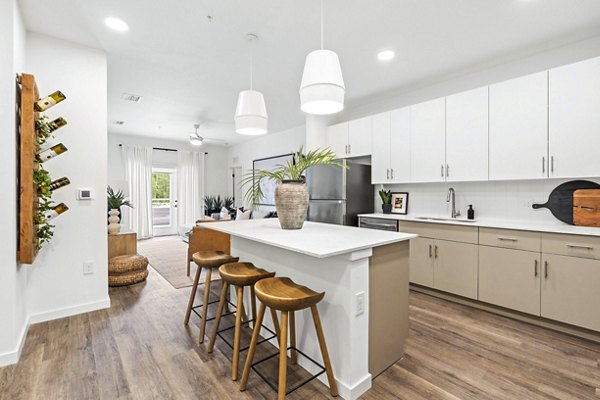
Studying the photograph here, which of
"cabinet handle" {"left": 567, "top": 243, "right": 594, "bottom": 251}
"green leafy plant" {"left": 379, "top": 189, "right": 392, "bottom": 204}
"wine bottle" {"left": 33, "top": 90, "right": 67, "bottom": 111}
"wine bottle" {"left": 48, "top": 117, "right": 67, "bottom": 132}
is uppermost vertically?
"wine bottle" {"left": 33, "top": 90, "right": 67, "bottom": 111}

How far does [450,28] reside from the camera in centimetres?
257

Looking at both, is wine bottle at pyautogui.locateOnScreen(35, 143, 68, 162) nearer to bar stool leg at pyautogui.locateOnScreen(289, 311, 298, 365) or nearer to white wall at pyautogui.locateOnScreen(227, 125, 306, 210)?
bar stool leg at pyautogui.locateOnScreen(289, 311, 298, 365)

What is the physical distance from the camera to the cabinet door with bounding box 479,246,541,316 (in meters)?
2.57

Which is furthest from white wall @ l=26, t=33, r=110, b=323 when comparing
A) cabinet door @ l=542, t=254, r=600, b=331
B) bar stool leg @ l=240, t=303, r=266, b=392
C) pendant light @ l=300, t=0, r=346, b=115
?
cabinet door @ l=542, t=254, r=600, b=331

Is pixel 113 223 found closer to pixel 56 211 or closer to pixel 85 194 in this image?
pixel 85 194

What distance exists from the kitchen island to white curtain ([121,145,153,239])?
6360mm

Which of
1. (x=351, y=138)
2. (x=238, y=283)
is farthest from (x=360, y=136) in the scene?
(x=238, y=283)

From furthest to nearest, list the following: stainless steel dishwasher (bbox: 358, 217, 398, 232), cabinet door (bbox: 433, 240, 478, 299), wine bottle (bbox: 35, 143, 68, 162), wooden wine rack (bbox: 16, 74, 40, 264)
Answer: stainless steel dishwasher (bbox: 358, 217, 398, 232) → cabinet door (bbox: 433, 240, 478, 299) → wine bottle (bbox: 35, 143, 68, 162) → wooden wine rack (bbox: 16, 74, 40, 264)

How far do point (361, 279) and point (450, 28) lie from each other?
2412mm

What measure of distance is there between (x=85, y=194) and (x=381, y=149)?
359cm

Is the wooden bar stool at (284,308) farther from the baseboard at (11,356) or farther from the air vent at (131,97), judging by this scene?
the air vent at (131,97)

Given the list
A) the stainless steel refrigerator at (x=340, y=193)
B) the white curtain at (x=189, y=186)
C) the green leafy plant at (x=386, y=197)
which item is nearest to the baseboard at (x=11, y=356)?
the stainless steel refrigerator at (x=340, y=193)

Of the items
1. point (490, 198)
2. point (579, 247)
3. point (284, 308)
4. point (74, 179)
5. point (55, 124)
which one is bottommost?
point (284, 308)

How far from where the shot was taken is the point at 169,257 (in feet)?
17.4
